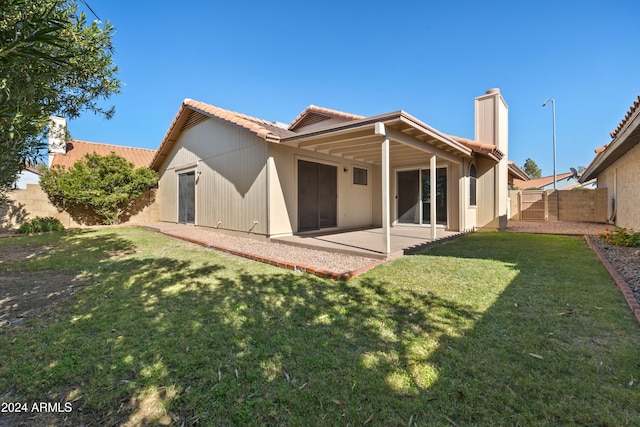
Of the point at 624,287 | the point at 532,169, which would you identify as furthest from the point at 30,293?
the point at 532,169

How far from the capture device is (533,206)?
15.0m

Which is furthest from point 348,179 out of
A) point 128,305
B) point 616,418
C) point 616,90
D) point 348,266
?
point 616,90

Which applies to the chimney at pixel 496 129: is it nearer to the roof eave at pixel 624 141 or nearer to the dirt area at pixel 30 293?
the roof eave at pixel 624 141

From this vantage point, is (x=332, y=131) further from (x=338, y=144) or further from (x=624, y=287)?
(x=624, y=287)

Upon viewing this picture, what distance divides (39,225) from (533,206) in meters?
21.9

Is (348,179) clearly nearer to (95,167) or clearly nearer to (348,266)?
(348,266)

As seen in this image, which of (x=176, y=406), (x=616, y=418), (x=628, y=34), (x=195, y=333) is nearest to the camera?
(x=616, y=418)

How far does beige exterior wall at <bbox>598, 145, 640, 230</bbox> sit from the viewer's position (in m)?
8.33

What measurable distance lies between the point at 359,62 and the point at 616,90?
36.2ft

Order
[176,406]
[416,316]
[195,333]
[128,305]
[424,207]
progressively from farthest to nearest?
[424,207]
[128,305]
[416,316]
[195,333]
[176,406]

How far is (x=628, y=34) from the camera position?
27.9 ft

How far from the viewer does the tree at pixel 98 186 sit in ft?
37.6

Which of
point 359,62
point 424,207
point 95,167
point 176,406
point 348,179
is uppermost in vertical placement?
point 359,62

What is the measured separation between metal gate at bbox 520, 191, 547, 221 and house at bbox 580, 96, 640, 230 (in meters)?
2.51
